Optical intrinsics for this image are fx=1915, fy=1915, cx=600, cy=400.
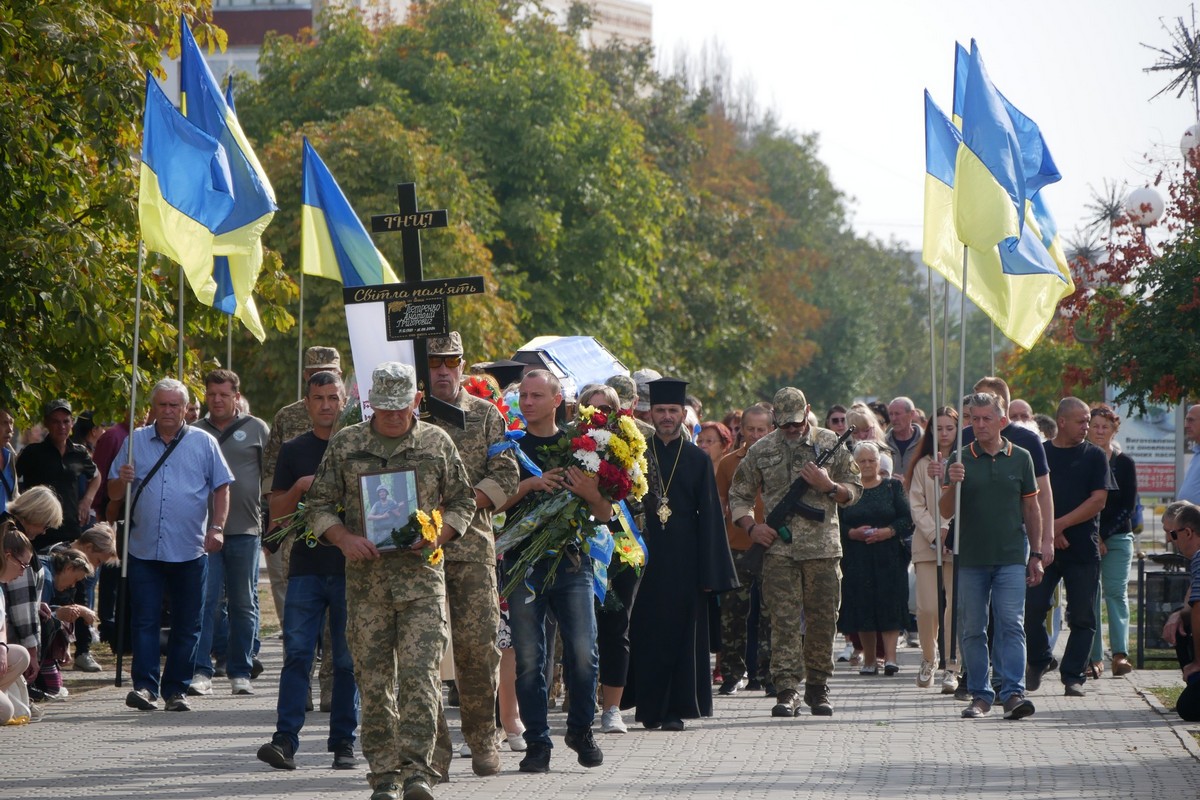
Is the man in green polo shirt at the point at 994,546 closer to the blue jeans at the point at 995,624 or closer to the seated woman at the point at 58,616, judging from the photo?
the blue jeans at the point at 995,624

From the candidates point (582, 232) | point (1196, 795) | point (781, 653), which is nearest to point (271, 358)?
point (582, 232)

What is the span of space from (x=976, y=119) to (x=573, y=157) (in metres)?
28.7

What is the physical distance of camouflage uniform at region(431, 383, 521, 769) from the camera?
9.39 meters

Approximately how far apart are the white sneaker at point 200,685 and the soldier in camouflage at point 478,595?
4.50 metres

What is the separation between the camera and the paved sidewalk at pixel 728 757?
30.1 feet

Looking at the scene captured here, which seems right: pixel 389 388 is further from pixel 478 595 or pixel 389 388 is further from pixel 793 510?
pixel 793 510

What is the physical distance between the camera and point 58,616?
12.8 meters

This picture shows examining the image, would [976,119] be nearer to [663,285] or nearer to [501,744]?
[501,744]

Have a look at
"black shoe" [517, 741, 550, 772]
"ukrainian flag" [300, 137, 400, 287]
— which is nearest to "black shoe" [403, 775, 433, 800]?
"black shoe" [517, 741, 550, 772]

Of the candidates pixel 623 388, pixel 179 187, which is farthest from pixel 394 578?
pixel 179 187

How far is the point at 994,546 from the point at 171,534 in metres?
5.43

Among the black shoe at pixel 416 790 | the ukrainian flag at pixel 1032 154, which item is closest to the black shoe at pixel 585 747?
the black shoe at pixel 416 790

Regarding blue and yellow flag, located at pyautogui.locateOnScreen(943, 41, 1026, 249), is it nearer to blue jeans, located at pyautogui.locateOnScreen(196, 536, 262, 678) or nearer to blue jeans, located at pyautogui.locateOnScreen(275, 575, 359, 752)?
blue jeans, located at pyautogui.locateOnScreen(196, 536, 262, 678)

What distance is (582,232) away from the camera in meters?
43.0
